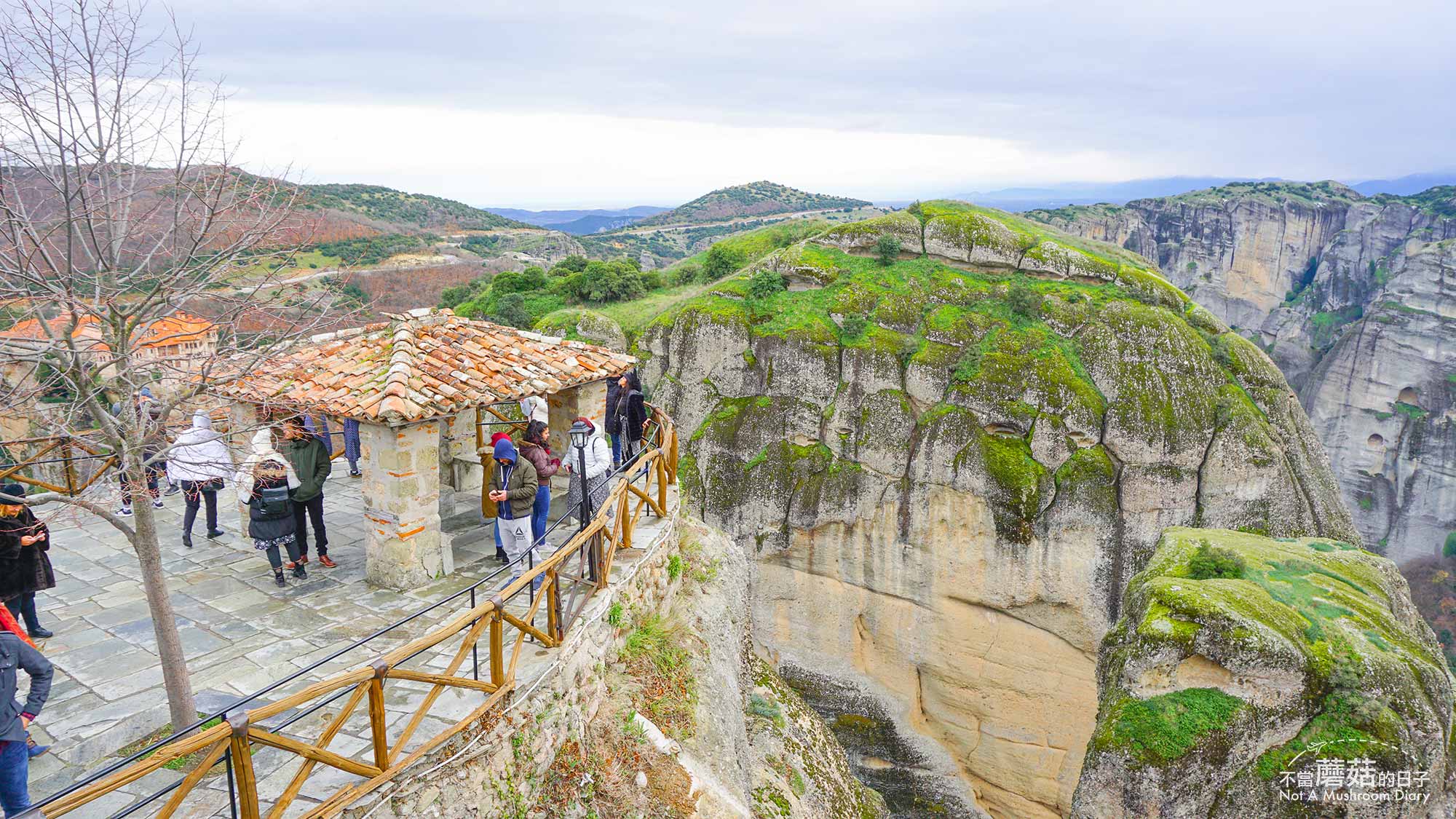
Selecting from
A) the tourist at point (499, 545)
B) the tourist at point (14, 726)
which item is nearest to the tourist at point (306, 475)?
the tourist at point (499, 545)

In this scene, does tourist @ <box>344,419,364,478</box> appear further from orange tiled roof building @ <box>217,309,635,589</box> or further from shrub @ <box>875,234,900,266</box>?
shrub @ <box>875,234,900,266</box>

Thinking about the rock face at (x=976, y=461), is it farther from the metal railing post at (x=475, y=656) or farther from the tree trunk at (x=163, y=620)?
the tree trunk at (x=163, y=620)

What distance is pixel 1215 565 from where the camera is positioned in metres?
13.6

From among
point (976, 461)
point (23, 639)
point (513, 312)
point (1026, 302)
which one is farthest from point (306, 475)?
point (513, 312)

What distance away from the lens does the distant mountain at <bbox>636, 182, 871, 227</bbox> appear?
10125cm

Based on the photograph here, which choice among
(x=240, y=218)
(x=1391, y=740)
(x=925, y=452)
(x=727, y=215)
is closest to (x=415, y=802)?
(x=240, y=218)

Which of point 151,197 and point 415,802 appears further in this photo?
point 151,197

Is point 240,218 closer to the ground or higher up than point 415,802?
higher up

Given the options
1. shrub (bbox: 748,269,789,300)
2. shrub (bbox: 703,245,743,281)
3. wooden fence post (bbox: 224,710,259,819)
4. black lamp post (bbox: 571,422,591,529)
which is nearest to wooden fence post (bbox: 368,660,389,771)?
wooden fence post (bbox: 224,710,259,819)

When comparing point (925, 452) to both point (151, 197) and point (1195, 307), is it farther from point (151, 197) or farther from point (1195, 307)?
point (151, 197)

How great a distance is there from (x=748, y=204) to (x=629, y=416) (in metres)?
96.9

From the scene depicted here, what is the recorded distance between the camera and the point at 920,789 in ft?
77.8

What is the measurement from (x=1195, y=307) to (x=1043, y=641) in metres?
11.5

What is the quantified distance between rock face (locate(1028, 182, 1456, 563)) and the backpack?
53406 mm
